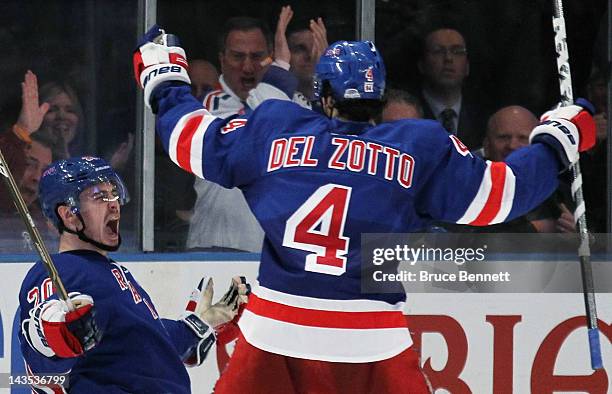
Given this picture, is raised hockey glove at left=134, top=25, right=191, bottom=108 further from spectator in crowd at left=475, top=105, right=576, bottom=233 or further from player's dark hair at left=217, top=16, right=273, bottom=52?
spectator in crowd at left=475, top=105, right=576, bottom=233

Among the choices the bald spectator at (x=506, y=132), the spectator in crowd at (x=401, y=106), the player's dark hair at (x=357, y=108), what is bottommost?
the player's dark hair at (x=357, y=108)

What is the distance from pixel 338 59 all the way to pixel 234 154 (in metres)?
0.34

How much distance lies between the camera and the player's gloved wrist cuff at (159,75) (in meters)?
3.46

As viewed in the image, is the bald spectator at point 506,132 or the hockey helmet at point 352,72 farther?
the bald spectator at point 506,132

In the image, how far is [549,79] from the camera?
504 cm

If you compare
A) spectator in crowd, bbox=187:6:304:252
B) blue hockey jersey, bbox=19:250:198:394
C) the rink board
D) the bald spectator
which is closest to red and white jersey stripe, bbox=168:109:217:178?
blue hockey jersey, bbox=19:250:198:394

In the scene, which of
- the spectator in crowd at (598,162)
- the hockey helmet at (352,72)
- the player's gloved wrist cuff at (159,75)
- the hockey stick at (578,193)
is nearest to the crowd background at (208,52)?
the spectator in crowd at (598,162)

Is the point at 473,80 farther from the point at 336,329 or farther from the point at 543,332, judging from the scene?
the point at 336,329

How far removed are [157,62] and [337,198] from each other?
2.09 ft

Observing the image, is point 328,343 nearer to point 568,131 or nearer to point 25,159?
point 568,131

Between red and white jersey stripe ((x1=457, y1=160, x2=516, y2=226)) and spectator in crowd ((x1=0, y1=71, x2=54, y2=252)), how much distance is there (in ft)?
6.24

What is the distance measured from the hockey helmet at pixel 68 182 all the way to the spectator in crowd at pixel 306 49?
1332mm

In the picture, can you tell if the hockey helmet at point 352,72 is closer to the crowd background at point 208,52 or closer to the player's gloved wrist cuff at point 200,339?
the player's gloved wrist cuff at point 200,339

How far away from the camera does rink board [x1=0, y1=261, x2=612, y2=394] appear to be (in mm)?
4711
